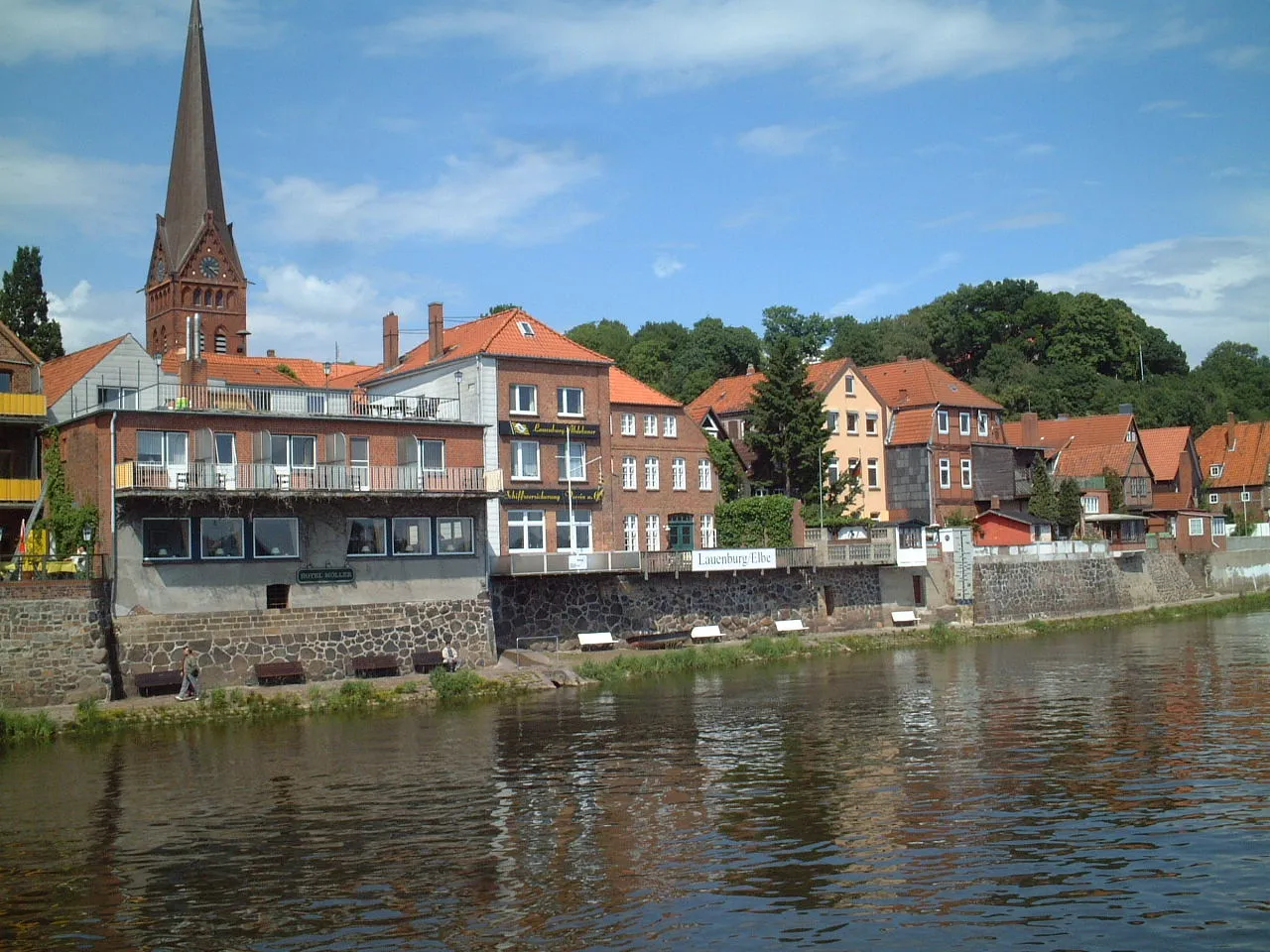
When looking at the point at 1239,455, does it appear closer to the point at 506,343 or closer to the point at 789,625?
the point at 789,625

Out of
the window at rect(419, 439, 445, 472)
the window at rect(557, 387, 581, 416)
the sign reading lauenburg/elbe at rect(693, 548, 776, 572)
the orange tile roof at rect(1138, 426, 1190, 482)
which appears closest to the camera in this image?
the window at rect(419, 439, 445, 472)

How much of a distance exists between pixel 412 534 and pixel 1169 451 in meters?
68.1

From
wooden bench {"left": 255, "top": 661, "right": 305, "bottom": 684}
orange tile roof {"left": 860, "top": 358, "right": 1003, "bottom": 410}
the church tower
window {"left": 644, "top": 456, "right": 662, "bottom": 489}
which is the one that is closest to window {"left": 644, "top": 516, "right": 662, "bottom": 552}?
window {"left": 644, "top": 456, "right": 662, "bottom": 489}

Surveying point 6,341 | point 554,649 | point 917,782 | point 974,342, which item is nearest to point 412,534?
point 554,649

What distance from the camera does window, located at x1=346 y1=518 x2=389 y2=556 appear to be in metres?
45.0

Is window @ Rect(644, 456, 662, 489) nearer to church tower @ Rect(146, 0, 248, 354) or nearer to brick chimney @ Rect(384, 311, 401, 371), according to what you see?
brick chimney @ Rect(384, 311, 401, 371)

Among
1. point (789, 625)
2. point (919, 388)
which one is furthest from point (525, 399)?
point (919, 388)

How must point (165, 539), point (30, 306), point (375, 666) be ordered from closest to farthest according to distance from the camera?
point (165, 539)
point (375, 666)
point (30, 306)

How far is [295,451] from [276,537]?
124 inches

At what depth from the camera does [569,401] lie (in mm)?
56000

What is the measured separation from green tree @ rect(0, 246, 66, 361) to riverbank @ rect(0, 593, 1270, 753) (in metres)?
40.4

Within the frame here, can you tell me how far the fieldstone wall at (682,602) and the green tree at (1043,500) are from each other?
68.3 ft

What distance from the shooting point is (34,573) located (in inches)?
1577

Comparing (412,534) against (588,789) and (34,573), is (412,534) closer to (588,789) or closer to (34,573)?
(34,573)
